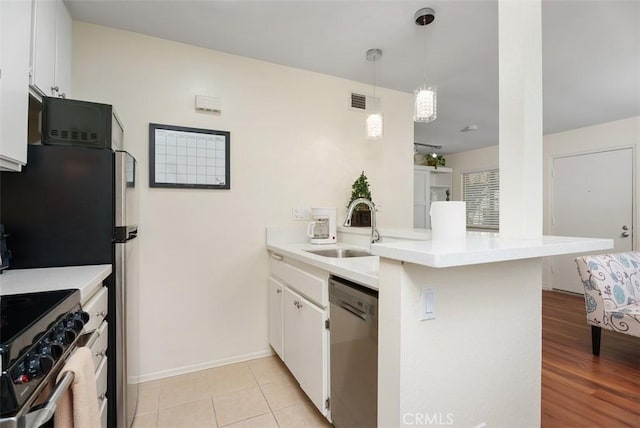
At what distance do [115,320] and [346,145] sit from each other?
2.18 metres

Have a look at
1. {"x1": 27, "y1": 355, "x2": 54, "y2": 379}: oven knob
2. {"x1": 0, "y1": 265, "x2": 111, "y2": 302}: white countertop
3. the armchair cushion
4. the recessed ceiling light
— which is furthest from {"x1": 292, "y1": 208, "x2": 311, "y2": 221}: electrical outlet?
the recessed ceiling light

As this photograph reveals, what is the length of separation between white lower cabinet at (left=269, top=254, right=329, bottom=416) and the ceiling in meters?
1.57

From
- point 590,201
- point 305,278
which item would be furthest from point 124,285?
point 590,201

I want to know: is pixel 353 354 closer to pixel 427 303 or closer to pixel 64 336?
pixel 427 303

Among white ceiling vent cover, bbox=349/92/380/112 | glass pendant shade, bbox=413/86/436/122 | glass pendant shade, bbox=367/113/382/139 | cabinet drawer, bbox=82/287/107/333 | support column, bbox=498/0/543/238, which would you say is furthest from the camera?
white ceiling vent cover, bbox=349/92/380/112

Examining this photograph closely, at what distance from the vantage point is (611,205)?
4.08 meters

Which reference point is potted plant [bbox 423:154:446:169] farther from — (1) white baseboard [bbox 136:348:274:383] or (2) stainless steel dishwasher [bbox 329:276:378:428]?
(2) stainless steel dishwasher [bbox 329:276:378:428]

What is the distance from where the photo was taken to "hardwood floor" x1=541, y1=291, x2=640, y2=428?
1757mm

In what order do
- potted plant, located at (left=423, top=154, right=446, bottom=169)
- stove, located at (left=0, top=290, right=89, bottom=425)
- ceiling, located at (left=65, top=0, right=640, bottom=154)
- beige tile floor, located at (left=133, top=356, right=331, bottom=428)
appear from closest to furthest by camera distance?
stove, located at (left=0, top=290, right=89, bottom=425) → beige tile floor, located at (left=133, top=356, right=331, bottom=428) → ceiling, located at (left=65, top=0, right=640, bottom=154) → potted plant, located at (left=423, top=154, right=446, bottom=169)

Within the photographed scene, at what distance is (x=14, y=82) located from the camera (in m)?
1.16

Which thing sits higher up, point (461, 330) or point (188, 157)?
point (188, 157)

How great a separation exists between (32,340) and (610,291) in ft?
11.3

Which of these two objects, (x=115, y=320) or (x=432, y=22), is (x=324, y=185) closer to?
(x=432, y=22)

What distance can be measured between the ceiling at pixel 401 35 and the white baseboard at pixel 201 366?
2.34 m
